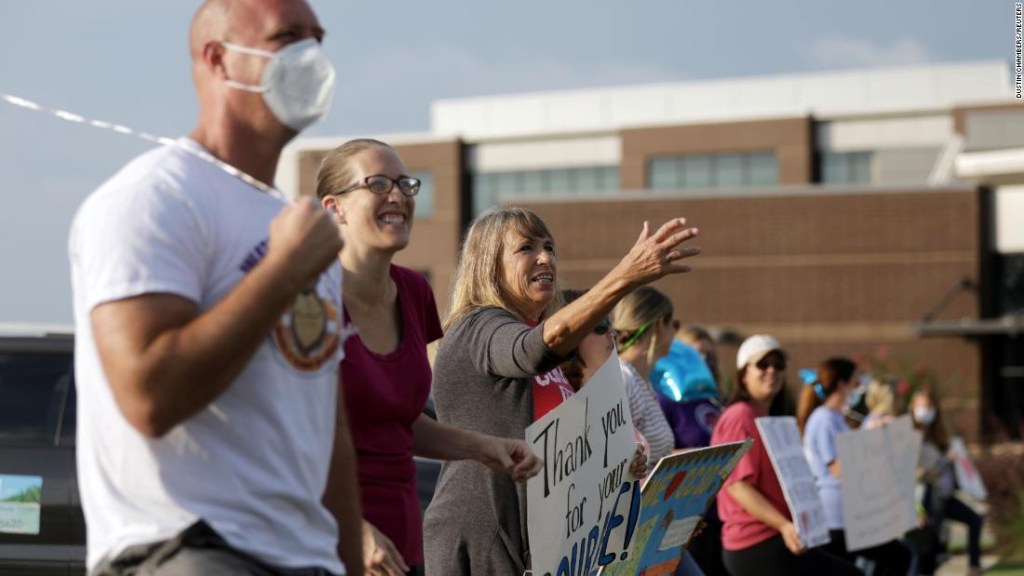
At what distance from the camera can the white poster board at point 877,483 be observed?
10281mm

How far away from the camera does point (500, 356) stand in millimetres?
4742

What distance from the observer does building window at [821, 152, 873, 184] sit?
56.7 meters

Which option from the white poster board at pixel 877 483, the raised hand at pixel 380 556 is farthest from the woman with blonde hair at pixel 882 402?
the raised hand at pixel 380 556

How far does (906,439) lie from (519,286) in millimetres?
7533

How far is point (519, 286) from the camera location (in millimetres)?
5172

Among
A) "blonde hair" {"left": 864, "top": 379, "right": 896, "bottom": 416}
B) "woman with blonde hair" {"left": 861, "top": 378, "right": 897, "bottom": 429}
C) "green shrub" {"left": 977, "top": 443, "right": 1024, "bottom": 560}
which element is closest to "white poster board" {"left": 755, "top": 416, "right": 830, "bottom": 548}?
"woman with blonde hair" {"left": 861, "top": 378, "right": 897, "bottom": 429}

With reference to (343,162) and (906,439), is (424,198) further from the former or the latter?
(343,162)

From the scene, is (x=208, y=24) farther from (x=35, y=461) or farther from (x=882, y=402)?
(x=882, y=402)

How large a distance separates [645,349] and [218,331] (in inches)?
199

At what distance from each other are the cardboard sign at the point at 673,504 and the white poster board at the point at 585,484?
0.14m

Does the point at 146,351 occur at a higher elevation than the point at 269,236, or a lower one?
lower

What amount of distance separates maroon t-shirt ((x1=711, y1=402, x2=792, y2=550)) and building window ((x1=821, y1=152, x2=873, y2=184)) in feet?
164

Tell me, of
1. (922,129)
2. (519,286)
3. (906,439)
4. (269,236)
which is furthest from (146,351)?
(922,129)

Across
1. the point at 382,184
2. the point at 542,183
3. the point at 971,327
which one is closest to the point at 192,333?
the point at 382,184
